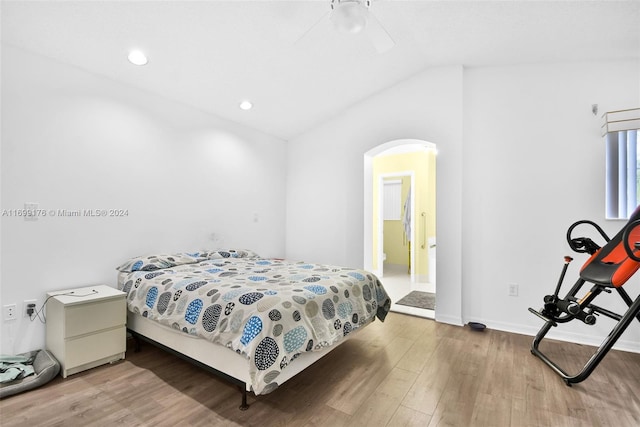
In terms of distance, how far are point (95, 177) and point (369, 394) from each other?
296cm

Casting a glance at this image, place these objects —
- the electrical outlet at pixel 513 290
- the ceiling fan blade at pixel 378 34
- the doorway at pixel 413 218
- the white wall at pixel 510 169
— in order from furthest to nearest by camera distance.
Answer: the doorway at pixel 413 218 → the electrical outlet at pixel 513 290 → the white wall at pixel 510 169 → the ceiling fan blade at pixel 378 34

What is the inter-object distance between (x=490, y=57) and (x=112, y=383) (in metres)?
4.44

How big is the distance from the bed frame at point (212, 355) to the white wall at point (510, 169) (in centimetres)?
207

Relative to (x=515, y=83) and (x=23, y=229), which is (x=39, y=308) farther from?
(x=515, y=83)

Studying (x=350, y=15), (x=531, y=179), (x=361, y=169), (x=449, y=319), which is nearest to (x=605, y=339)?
(x=449, y=319)

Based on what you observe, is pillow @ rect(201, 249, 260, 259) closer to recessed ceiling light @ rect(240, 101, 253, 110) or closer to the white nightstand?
the white nightstand

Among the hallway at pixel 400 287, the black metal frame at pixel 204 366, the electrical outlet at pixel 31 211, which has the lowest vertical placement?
the hallway at pixel 400 287

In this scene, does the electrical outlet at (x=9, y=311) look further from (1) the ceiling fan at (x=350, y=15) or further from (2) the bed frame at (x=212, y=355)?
(1) the ceiling fan at (x=350, y=15)

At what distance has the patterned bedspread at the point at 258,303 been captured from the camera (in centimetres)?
174

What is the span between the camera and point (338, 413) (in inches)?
71.6

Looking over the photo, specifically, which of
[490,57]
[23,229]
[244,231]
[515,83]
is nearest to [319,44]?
[490,57]

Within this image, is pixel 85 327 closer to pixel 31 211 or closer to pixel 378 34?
pixel 31 211

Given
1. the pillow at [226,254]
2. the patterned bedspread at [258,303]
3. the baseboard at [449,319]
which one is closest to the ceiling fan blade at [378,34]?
the patterned bedspread at [258,303]

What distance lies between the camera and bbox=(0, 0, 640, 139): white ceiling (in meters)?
2.28
